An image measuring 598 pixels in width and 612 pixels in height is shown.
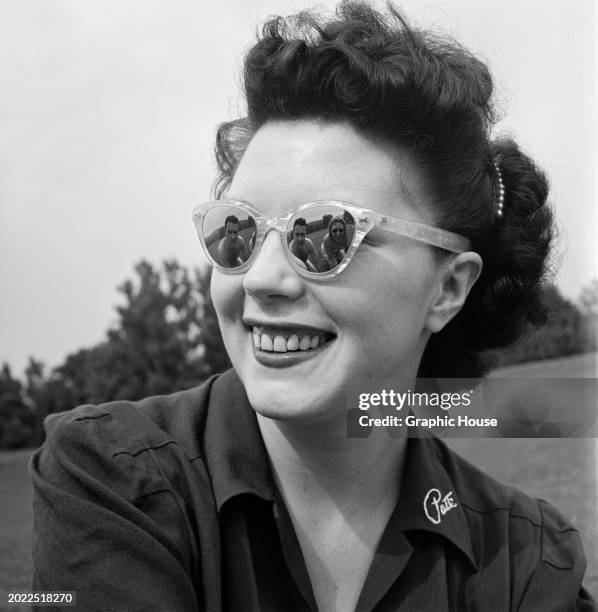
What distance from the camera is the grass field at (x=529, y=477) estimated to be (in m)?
4.26

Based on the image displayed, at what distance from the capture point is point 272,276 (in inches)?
63.0

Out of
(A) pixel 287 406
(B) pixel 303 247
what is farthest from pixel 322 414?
(B) pixel 303 247

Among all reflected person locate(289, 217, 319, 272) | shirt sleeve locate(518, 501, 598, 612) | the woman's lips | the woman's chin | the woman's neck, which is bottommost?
shirt sleeve locate(518, 501, 598, 612)

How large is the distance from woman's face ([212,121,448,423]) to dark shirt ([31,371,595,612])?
20 cm

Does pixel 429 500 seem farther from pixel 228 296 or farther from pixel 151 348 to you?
pixel 151 348

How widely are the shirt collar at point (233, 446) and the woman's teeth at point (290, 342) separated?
0.25 metres

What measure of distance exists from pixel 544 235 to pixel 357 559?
3.15 feet

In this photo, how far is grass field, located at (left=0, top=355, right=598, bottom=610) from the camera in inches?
168

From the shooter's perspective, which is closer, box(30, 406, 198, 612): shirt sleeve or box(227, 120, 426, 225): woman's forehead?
box(30, 406, 198, 612): shirt sleeve

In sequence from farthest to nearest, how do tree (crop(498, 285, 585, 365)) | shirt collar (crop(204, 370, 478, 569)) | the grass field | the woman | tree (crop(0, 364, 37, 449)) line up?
the grass field, tree (crop(0, 364, 37, 449)), tree (crop(498, 285, 585, 365)), shirt collar (crop(204, 370, 478, 569)), the woman

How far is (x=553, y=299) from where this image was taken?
8.21 ft

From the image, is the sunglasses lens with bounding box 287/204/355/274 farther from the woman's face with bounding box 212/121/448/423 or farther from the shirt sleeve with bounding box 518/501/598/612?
the shirt sleeve with bounding box 518/501/598/612

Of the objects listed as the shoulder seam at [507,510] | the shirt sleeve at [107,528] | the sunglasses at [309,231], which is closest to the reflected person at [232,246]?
the sunglasses at [309,231]

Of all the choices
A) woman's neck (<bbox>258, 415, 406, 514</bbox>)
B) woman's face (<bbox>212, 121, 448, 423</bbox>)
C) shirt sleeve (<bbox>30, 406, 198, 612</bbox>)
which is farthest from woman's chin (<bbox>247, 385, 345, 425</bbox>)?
shirt sleeve (<bbox>30, 406, 198, 612</bbox>)
